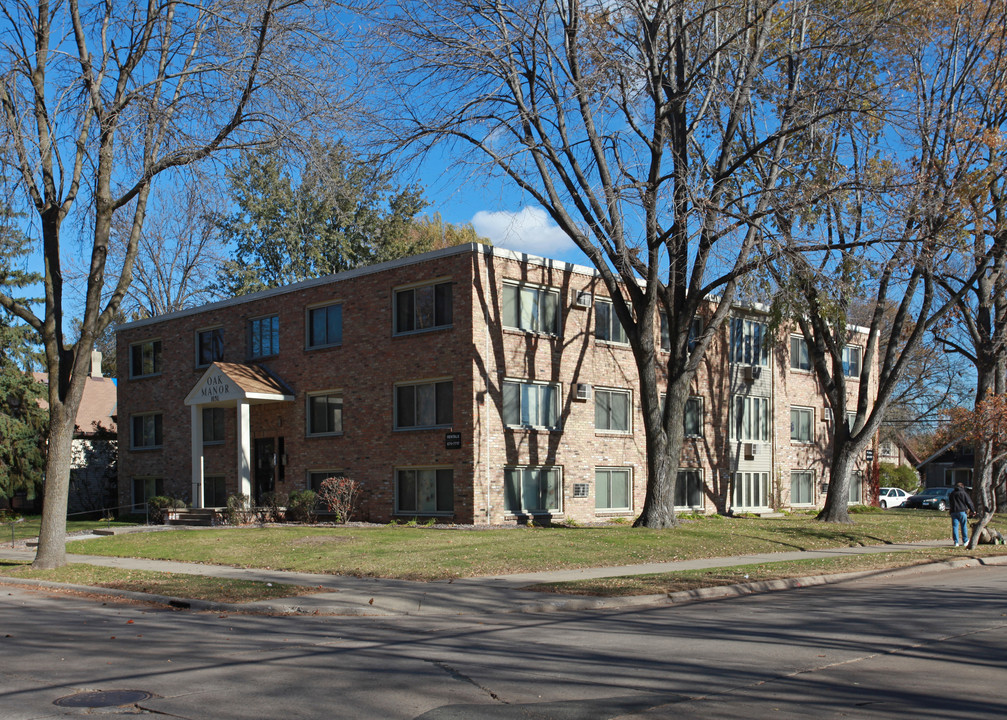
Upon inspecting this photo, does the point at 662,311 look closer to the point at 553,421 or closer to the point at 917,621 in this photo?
the point at 553,421

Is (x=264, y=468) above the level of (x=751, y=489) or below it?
above

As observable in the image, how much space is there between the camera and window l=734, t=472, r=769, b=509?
33.5m

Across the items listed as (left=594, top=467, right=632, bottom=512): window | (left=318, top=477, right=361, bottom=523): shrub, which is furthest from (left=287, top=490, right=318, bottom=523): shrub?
(left=594, top=467, right=632, bottom=512): window

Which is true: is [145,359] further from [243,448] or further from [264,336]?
[243,448]

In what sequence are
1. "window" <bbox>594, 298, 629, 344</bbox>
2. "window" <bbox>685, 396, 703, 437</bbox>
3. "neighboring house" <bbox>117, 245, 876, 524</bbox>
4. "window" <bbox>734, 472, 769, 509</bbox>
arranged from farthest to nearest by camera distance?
"window" <bbox>734, 472, 769, 509</bbox>
"window" <bbox>685, 396, 703, 437</bbox>
"window" <bbox>594, 298, 629, 344</bbox>
"neighboring house" <bbox>117, 245, 876, 524</bbox>

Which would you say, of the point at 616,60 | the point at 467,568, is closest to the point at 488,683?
the point at 467,568

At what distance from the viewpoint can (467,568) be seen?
1638 centimetres

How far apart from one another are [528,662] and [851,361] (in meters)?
35.0

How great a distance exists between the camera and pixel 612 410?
94.9ft

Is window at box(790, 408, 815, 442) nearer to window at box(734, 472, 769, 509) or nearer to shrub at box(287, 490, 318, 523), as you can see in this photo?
window at box(734, 472, 769, 509)

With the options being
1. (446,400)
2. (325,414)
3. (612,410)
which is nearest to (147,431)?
(325,414)

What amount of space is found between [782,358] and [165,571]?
25828mm

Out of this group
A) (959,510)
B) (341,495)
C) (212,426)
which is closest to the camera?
(959,510)

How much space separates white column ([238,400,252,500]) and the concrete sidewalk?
34.4 ft
